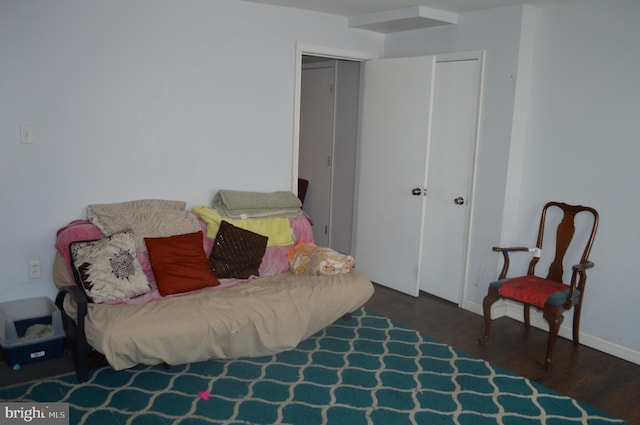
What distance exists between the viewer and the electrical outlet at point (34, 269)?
3426 millimetres

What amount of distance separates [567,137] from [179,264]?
2.78 metres

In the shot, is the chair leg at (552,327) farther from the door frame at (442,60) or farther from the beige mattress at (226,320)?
the beige mattress at (226,320)

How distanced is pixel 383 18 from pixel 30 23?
2.48 metres

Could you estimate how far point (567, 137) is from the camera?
3.79 metres

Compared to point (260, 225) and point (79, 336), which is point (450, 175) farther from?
point (79, 336)

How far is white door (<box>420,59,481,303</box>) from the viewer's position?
4.25 m

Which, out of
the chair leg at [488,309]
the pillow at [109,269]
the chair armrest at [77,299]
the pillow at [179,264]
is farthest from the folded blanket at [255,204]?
the chair leg at [488,309]

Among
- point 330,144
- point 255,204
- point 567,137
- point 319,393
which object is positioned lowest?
point 319,393

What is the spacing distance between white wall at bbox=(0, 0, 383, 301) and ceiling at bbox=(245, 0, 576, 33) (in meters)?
0.18

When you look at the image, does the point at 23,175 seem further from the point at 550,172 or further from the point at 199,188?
the point at 550,172

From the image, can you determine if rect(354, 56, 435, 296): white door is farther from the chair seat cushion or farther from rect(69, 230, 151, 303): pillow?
rect(69, 230, 151, 303): pillow

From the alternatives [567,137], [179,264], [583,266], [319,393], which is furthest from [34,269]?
[567,137]

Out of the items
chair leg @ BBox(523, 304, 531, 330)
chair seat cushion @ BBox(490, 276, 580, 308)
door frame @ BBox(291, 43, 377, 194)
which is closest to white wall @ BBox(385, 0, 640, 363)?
chair leg @ BBox(523, 304, 531, 330)

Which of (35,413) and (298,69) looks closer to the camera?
(35,413)
